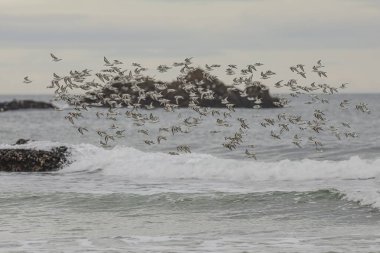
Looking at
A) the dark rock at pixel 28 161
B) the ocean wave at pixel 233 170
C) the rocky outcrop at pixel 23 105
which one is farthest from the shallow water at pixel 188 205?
the rocky outcrop at pixel 23 105

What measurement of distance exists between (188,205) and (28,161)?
10029 millimetres

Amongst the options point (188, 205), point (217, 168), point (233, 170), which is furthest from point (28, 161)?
point (188, 205)

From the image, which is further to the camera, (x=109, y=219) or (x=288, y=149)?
(x=288, y=149)

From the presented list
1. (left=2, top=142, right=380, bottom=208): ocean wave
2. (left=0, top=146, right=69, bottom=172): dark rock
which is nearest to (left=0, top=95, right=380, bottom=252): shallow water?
(left=2, top=142, right=380, bottom=208): ocean wave

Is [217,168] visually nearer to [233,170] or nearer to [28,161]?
[233,170]

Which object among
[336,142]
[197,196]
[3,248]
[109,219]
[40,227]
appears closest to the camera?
[3,248]

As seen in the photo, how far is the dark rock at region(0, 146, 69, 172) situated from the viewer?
3069cm

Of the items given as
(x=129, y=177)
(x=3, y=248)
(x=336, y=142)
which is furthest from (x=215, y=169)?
(x=336, y=142)

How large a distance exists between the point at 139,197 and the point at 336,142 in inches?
939

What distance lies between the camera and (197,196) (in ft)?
78.0

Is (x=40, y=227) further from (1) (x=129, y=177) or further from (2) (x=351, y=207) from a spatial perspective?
(1) (x=129, y=177)

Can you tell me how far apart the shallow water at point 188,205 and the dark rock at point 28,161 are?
51cm

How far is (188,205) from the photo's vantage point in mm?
22500

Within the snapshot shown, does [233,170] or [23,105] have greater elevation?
[23,105]
